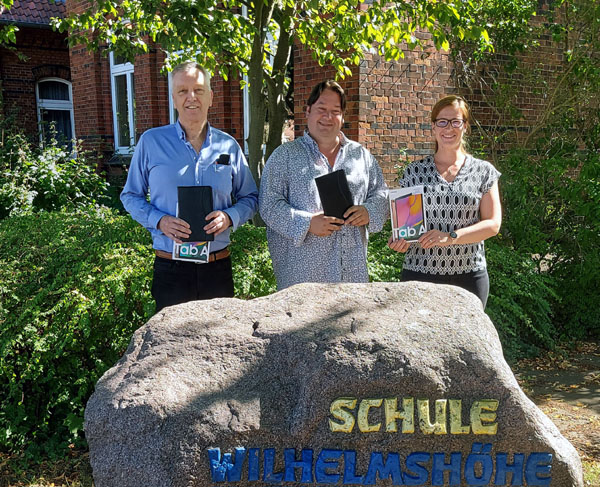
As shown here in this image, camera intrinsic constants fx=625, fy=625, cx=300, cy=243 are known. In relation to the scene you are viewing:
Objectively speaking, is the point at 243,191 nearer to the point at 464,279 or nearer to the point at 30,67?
the point at 464,279

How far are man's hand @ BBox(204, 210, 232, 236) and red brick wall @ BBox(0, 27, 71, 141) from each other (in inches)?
566

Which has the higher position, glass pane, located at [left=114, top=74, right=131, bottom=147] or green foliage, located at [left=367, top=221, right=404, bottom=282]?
glass pane, located at [left=114, top=74, right=131, bottom=147]

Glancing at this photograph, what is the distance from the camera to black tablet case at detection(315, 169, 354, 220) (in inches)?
125

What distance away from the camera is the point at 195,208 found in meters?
3.17

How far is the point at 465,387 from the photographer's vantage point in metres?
2.53

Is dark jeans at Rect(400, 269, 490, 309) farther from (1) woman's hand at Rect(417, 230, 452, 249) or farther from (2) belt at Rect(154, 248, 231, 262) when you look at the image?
(2) belt at Rect(154, 248, 231, 262)

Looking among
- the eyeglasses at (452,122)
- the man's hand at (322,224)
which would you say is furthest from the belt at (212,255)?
the eyeglasses at (452,122)

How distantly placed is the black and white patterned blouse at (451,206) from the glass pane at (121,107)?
10.4 metres

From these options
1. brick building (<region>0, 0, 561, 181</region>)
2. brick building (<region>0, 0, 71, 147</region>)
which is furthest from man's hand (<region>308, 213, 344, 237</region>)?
brick building (<region>0, 0, 71, 147</region>)

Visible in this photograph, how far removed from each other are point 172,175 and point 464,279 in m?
1.70

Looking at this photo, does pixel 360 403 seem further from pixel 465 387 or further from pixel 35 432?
pixel 35 432

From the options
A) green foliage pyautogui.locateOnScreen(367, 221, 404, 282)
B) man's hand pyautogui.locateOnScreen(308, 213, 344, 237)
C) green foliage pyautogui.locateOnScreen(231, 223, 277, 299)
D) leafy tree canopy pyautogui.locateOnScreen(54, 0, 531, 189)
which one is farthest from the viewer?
green foliage pyautogui.locateOnScreen(367, 221, 404, 282)

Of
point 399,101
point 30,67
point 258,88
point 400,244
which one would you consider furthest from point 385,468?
point 30,67

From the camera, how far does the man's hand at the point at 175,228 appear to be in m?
3.15
